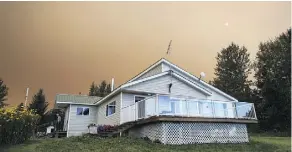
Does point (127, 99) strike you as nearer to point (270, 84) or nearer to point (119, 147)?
point (119, 147)

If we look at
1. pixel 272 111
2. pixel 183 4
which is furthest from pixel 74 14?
pixel 272 111

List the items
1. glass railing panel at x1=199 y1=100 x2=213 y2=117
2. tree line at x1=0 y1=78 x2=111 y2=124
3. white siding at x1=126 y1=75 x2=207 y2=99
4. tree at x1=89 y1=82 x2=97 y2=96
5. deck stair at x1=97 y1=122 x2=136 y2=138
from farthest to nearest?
tree at x1=89 y1=82 x2=97 y2=96
tree line at x1=0 y1=78 x2=111 y2=124
white siding at x1=126 y1=75 x2=207 y2=99
deck stair at x1=97 y1=122 x2=136 y2=138
glass railing panel at x1=199 y1=100 x2=213 y2=117

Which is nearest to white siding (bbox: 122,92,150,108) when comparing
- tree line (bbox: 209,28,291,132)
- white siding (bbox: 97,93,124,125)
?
white siding (bbox: 97,93,124,125)

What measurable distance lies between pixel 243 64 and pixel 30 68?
32321 millimetres

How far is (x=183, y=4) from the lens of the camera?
16359mm

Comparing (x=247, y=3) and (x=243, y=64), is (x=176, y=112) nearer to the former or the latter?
(x=247, y=3)

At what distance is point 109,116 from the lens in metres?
18.4

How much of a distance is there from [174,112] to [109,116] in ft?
22.3

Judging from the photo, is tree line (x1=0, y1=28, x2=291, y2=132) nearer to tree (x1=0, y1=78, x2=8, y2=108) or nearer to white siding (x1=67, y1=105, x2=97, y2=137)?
white siding (x1=67, y1=105, x2=97, y2=137)

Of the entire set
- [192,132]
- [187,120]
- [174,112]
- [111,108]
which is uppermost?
[111,108]

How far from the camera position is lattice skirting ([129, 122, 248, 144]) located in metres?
12.7

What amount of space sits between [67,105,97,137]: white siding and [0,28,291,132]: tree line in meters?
7.29

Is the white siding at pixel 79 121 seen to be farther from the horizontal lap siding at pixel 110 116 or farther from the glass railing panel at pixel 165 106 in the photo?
the glass railing panel at pixel 165 106

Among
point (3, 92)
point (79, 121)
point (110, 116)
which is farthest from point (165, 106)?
point (3, 92)
